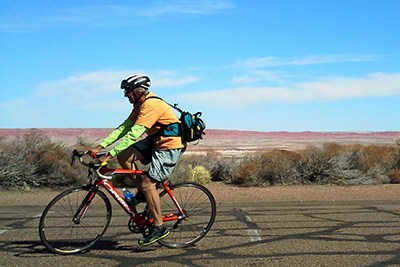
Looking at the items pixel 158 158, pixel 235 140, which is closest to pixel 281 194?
pixel 158 158

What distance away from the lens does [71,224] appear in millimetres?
8008

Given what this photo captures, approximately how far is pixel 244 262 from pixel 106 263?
1.65 m

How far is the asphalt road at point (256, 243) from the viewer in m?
7.12

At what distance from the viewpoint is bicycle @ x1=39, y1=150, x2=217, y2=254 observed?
7.48 m

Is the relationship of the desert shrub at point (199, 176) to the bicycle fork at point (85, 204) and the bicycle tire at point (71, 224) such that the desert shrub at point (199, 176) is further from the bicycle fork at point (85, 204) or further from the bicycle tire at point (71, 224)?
the bicycle fork at point (85, 204)

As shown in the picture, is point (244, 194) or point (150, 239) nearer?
point (150, 239)

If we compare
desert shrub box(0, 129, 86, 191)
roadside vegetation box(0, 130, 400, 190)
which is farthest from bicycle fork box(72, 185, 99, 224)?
desert shrub box(0, 129, 86, 191)

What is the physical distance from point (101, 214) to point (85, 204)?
717 millimetres

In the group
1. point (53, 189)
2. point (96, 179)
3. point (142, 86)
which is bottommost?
point (53, 189)

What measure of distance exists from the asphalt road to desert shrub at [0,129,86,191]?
20.8ft

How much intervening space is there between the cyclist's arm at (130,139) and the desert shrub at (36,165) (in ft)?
35.4

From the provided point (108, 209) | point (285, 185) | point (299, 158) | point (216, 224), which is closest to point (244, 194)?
point (285, 185)

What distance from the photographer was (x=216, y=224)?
31.9ft

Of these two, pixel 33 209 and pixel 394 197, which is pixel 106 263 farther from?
pixel 394 197
